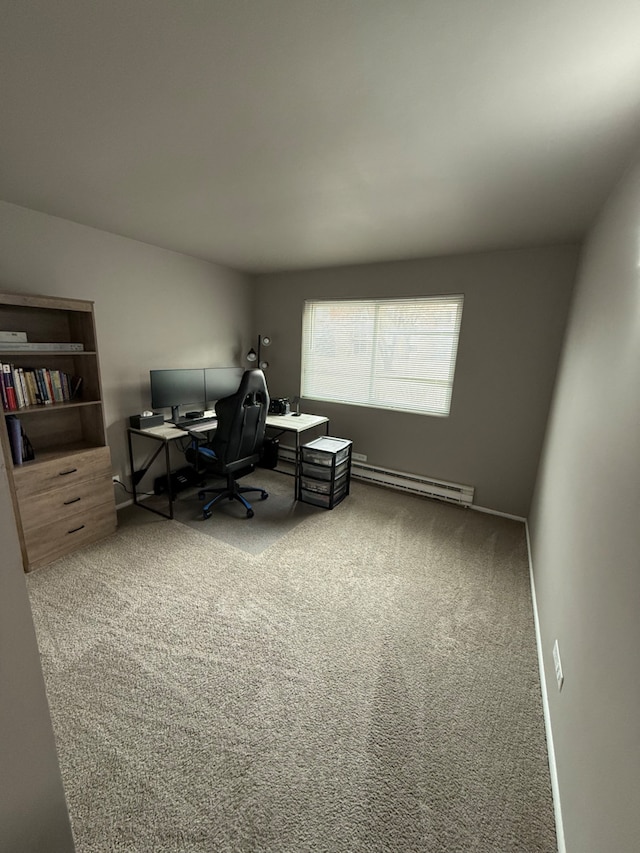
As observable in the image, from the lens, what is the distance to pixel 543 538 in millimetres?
2143

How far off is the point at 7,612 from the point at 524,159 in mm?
2341

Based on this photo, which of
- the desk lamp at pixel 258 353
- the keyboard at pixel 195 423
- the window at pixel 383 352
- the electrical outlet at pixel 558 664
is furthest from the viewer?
the desk lamp at pixel 258 353

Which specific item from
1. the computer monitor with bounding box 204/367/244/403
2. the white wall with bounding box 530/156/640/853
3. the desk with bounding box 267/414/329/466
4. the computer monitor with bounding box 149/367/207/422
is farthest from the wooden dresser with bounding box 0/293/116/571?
the white wall with bounding box 530/156/640/853

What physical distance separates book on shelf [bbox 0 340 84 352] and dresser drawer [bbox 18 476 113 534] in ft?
3.10

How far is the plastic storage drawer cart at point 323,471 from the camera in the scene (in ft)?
10.3

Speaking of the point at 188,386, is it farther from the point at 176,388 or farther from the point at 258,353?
the point at 258,353

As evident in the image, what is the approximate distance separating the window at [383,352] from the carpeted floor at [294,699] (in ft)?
5.44

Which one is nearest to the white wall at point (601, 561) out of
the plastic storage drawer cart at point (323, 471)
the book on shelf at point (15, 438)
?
the plastic storage drawer cart at point (323, 471)

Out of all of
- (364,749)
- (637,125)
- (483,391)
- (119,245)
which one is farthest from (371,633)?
(119,245)

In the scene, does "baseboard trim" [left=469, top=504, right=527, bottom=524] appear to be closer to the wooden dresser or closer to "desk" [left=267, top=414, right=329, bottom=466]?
"desk" [left=267, top=414, right=329, bottom=466]

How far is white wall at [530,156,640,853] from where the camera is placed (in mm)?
822

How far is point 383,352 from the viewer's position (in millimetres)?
3572

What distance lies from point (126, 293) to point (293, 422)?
1.89 metres

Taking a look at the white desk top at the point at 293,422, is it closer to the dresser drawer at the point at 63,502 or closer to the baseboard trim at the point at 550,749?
the dresser drawer at the point at 63,502
